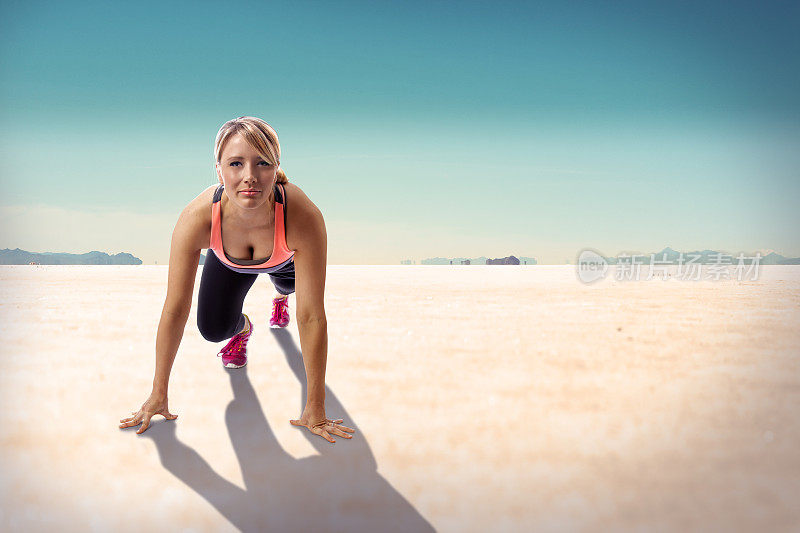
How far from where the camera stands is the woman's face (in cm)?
238

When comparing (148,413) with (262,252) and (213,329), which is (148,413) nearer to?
(213,329)

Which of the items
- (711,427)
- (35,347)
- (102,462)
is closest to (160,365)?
(102,462)

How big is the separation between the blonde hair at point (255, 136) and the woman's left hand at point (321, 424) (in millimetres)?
1310

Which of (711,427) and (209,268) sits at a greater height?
(209,268)

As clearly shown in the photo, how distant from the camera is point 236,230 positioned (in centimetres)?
271

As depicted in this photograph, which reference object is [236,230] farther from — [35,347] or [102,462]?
[35,347]

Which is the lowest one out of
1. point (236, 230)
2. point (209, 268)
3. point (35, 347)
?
point (35, 347)

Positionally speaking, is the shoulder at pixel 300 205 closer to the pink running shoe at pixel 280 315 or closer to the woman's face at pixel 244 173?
the woman's face at pixel 244 173

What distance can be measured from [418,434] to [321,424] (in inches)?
20.2

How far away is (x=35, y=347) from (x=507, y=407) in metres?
4.08

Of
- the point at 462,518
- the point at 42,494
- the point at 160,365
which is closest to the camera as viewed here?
the point at 462,518

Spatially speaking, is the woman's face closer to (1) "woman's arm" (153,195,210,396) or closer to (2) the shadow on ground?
(1) "woman's arm" (153,195,210,396)

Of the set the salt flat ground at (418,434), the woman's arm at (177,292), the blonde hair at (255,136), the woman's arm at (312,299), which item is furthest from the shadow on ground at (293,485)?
the blonde hair at (255,136)

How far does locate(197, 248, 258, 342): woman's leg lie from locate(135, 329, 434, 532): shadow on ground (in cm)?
92
